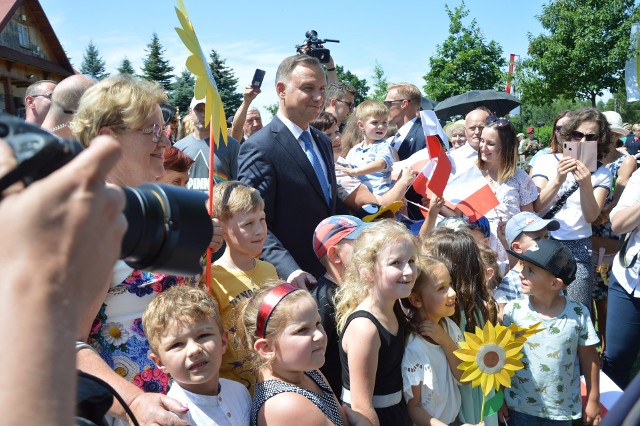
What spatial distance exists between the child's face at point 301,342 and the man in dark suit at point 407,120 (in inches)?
119

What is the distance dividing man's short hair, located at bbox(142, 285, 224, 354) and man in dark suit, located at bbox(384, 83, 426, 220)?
3.32 meters

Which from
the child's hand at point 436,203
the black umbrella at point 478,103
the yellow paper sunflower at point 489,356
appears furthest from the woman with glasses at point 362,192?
the black umbrella at point 478,103

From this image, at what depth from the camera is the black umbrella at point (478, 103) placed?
12.7 m

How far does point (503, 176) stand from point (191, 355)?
10.5ft

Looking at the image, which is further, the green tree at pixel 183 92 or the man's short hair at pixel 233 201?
the green tree at pixel 183 92

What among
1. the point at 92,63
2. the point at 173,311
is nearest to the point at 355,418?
the point at 173,311

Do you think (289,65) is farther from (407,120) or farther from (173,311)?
(407,120)

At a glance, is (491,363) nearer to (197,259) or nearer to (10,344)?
(197,259)

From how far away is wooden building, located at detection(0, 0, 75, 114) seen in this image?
925 inches

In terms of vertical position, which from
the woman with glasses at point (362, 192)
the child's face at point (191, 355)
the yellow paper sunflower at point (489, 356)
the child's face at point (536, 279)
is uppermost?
the woman with glasses at point (362, 192)

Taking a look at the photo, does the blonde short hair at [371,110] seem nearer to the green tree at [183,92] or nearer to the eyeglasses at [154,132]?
the eyeglasses at [154,132]

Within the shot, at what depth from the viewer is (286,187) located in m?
3.55

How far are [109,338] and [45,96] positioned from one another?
Result: 3.32 m

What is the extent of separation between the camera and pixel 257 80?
18.5 feet
